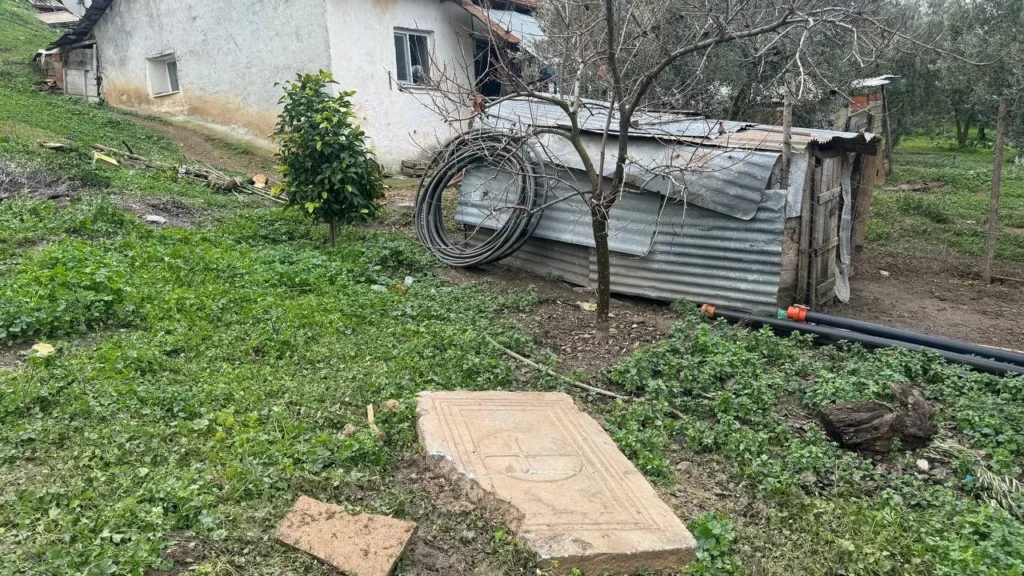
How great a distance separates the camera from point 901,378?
4.88 meters

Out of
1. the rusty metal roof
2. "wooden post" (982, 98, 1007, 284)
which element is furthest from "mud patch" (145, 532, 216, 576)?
the rusty metal roof

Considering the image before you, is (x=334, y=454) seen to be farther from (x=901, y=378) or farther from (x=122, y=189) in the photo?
(x=122, y=189)

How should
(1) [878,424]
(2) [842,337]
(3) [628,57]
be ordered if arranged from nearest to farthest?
1. (1) [878,424]
2. (2) [842,337]
3. (3) [628,57]

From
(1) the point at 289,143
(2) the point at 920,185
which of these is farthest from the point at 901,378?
(2) the point at 920,185

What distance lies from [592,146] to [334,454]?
4.57 metres

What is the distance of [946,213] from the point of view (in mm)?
12195

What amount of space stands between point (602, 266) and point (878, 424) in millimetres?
2197

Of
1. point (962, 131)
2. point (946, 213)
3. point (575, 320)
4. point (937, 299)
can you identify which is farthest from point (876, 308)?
point (962, 131)

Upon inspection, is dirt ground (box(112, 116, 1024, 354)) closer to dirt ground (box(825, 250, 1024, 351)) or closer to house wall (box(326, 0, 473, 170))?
dirt ground (box(825, 250, 1024, 351))

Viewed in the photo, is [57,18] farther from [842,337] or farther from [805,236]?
[842,337]

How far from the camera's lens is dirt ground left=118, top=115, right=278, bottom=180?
13.1m

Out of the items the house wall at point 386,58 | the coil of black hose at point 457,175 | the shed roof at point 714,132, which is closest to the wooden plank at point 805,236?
the shed roof at point 714,132

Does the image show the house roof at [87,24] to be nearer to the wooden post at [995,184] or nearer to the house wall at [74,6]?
the house wall at [74,6]

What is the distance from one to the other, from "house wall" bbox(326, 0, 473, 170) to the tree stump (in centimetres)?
923
